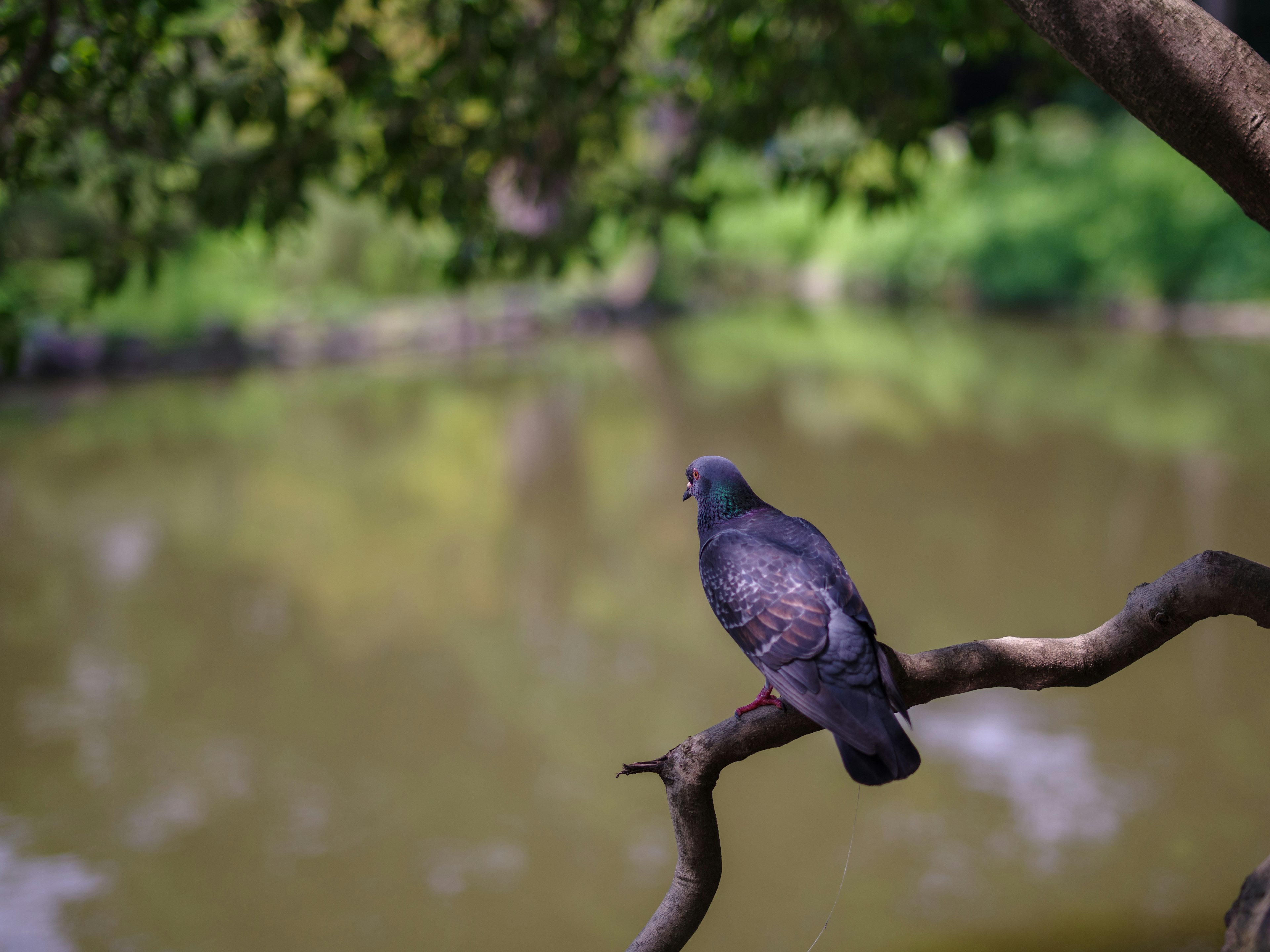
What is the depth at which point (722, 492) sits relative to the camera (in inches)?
67.5

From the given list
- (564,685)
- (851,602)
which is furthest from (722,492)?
(564,685)

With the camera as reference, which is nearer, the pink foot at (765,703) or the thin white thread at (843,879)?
the pink foot at (765,703)

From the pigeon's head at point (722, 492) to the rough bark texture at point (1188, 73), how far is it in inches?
31.3

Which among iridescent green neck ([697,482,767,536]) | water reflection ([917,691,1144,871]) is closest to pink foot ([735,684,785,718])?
iridescent green neck ([697,482,767,536])

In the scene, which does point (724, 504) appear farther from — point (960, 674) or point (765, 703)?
point (960, 674)

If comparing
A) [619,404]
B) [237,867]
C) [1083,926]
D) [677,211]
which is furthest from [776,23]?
[619,404]

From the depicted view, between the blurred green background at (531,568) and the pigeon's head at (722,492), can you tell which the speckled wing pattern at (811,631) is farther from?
the blurred green background at (531,568)

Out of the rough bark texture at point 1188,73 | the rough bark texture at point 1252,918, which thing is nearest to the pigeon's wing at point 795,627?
the rough bark texture at point 1188,73

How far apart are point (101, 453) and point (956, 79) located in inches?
508

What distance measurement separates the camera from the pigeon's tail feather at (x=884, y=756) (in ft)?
4.39

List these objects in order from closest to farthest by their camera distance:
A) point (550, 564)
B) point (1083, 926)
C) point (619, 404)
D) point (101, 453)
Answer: point (1083, 926), point (550, 564), point (101, 453), point (619, 404)

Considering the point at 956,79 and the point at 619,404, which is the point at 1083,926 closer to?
the point at 619,404

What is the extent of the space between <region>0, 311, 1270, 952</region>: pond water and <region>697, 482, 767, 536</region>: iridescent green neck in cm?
143

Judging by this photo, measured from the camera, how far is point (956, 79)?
1530 cm
